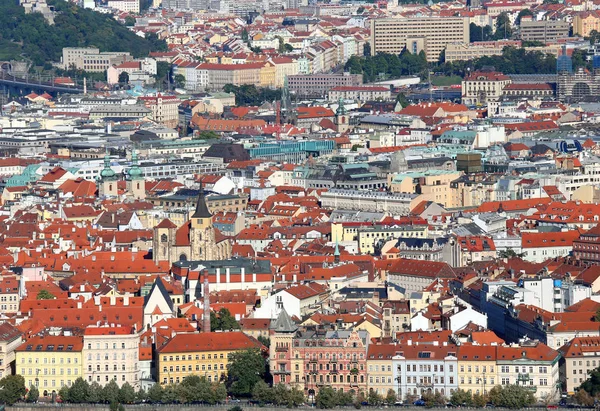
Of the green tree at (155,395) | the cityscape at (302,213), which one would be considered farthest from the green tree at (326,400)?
the green tree at (155,395)

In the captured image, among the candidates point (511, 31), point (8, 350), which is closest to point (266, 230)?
point (8, 350)

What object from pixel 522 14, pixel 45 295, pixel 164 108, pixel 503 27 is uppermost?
pixel 522 14

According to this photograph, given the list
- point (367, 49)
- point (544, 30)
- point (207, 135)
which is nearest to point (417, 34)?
point (367, 49)

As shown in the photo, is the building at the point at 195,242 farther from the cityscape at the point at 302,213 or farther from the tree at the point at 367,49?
the tree at the point at 367,49

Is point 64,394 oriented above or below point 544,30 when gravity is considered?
below

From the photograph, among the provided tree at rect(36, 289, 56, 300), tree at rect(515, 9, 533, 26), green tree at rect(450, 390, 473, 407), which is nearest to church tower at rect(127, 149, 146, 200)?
tree at rect(36, 289, 56, 300)

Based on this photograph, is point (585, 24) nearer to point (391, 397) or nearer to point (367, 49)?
point (367, 49)

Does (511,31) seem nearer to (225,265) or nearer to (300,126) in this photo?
(300,126)

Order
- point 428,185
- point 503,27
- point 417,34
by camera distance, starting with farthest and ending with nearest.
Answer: point 503,27 < point 417,34 < point 428,185
